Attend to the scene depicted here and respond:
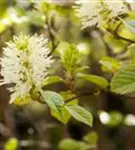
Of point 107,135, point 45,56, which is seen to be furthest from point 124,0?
point 107,135

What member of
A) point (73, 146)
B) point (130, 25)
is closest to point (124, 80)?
point (130, 25)

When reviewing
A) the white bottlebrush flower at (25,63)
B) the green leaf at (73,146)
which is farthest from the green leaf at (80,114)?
the green leaf at (73,146)

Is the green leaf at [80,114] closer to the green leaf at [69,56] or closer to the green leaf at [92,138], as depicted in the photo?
the green leaf at [69,56]

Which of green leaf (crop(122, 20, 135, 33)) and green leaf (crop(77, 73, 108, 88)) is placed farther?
green leaf (crop(77, 73, 108, 88))

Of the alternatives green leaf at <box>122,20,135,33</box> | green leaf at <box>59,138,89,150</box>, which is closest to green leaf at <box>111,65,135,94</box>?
green leaf at <box>122,20,135,33</box>

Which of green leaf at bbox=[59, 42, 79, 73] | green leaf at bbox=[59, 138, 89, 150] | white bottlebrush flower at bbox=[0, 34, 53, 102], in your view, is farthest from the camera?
green leaf at bbox=[59, 138, 89, 150]

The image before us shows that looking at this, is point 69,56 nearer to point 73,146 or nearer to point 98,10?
point 98,10

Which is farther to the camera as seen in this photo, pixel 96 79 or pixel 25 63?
pixel 96 79

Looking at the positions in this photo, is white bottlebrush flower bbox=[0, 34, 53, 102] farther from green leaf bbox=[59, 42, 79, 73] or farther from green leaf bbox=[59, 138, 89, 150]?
green leaf bbox=[59, 138, 89, 150]
